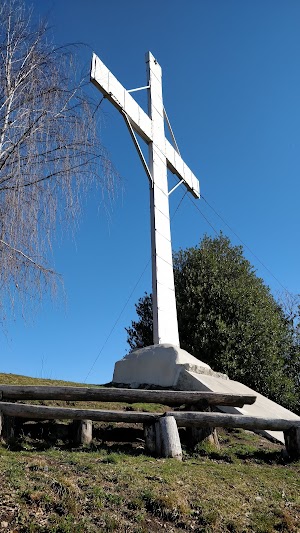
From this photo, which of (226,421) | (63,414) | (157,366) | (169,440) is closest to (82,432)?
(63,414)

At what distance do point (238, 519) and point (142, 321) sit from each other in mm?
16300

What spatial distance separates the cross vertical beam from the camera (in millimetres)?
10664

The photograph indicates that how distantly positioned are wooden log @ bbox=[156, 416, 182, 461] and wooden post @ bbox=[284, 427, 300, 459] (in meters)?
1.89

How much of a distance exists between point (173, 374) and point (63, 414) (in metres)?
3.70

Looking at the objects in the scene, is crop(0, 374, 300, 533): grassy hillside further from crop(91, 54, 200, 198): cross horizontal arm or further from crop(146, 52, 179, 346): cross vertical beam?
crop(91, 54, 200, 198): cross horizontal arm

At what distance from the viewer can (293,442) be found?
7.06 meters

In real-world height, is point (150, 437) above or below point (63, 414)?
below

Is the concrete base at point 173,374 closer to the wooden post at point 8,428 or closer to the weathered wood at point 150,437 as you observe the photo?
the weathered wood at point 150,437

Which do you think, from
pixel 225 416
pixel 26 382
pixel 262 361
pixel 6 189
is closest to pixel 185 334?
pixel 262 361

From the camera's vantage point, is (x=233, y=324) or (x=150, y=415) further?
(x=233, y=324)

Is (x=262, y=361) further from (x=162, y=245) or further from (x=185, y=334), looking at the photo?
(x=162, y=245)

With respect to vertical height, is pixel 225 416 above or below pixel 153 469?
above

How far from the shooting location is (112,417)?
6.39m

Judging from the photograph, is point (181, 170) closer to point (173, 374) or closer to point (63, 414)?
point (173, 374)
